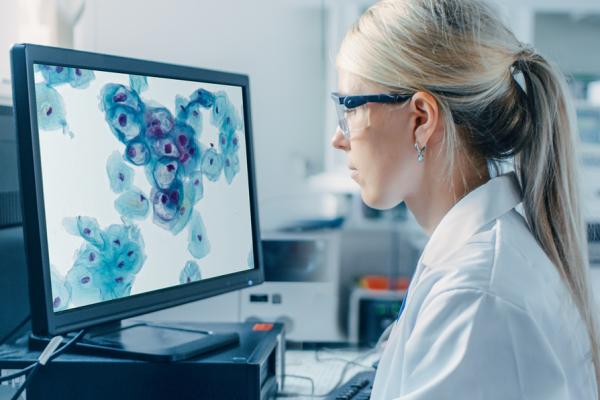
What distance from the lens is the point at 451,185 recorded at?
0.87 metres

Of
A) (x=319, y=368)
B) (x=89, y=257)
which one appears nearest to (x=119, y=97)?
(x=89, y=257)

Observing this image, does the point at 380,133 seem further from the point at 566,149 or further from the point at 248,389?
the point at 248,389

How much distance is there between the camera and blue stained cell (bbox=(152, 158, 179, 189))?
942 millimetres

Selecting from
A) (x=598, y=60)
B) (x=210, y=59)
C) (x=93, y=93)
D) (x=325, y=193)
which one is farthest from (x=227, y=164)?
(x=598, y=60)

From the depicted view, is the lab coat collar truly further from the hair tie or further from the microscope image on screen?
the microscope image on screen

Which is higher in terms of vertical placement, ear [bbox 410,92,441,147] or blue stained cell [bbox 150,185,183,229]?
ear [bbox 410,92,441,147]

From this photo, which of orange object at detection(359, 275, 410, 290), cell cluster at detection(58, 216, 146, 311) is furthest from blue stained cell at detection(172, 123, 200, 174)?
orange object at detection(359, 275, 410, 290)

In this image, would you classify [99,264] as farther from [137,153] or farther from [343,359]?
[343,359]

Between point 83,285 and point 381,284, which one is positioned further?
point 381,284

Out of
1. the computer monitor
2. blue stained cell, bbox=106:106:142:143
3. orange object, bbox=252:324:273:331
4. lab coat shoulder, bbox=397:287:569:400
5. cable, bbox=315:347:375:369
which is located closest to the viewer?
lab coat shoulder, bbox=397:287:569:400

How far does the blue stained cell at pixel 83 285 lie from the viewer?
0.83m

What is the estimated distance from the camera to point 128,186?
35.6 inches

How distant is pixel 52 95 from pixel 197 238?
30 centimetres

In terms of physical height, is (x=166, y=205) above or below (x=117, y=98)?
below
